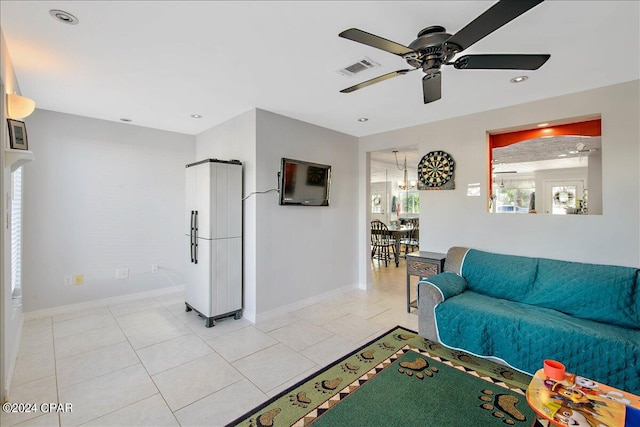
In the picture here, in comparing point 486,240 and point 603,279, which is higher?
point 486,240

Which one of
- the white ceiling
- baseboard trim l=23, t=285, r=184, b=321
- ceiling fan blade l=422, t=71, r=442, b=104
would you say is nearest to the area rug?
ceiling fan blade l=422, t=71, r=442, b=104

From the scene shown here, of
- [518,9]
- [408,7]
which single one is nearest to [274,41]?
[408,7]

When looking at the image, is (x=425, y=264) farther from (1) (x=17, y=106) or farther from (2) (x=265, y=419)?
(1) (x=17, y=106)

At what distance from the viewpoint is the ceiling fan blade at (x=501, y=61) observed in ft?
5.88

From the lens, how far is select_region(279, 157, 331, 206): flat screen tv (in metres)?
3.71

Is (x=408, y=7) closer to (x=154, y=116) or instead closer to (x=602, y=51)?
(x=602, y=51)

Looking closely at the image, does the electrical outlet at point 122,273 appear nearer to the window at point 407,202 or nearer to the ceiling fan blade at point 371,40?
the ceiling fan blade at point 371,40

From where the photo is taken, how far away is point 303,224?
160 inches

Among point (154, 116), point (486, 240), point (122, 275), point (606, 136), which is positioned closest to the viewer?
point (606, 136)

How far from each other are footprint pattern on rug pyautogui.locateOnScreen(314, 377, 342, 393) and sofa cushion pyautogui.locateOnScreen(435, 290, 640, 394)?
3.78 ft

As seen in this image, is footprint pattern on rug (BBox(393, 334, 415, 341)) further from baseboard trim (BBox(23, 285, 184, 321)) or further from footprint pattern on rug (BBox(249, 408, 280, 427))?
baseboard trim (BBox(23, 285, 184, 321))

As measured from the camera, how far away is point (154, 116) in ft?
12.6

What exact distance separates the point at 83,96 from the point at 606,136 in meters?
5.30

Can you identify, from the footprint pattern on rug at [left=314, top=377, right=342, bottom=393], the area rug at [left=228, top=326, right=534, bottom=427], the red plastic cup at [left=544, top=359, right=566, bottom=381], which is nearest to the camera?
the red plastic cup at [left=544, top=359, right=566, bottom=381]
